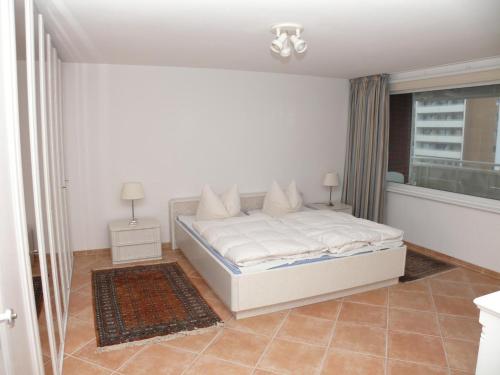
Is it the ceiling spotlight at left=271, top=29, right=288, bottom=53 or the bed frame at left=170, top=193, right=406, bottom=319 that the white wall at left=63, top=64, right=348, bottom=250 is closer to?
the bed frame at left=170, top=193, right=406, bottom=319

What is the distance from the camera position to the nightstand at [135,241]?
14.1 ft

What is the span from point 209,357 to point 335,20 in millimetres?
2489

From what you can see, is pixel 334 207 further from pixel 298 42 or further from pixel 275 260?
pixel 298 42

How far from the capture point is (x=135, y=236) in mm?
4363

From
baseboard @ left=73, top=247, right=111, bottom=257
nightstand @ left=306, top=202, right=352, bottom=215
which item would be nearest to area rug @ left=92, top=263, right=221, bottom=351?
baseboard @ left=73, top=247, right=111, bottom=257

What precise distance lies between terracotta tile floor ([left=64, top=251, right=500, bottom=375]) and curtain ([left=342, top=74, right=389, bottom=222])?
185cm

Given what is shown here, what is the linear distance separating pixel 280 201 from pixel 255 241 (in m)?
1.55

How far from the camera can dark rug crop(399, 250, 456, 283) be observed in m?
4.06

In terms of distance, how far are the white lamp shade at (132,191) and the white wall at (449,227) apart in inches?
134

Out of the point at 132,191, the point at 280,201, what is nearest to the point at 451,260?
the point at 280,201

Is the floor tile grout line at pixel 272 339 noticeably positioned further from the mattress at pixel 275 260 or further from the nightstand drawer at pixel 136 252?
the nightstand drawer at pixel 136 252

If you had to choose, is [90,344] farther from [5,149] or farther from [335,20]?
[335,20]

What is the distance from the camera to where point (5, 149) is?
5.13 ft

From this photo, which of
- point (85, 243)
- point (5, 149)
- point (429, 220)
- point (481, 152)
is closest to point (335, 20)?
point (5, 149)
